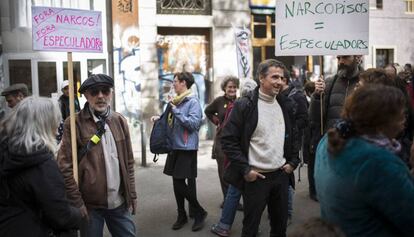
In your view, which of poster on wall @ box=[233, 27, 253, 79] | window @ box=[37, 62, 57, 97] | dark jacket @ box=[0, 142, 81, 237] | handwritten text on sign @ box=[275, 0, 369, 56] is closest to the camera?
dark jacket @ box=[0, 142, 81, 237]

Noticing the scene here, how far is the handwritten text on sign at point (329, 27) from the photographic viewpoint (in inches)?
199

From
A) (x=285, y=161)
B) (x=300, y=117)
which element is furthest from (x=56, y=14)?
(x=300, y=117)

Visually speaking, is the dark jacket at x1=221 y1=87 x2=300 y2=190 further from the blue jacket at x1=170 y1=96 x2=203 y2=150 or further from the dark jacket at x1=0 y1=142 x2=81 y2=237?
the dark jacket at x1=0 y1=142 x2=81 y2=237

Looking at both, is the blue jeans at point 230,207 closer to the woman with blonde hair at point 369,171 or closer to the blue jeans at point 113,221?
the blue jeans at point 113,221

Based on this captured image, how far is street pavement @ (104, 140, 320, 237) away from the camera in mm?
5809

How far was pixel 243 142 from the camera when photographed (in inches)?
167

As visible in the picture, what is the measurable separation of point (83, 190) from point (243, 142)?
1373 mm

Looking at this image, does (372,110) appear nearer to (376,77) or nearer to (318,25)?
(376,77)

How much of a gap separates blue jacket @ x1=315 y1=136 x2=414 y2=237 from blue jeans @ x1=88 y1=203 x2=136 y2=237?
2.29 metres

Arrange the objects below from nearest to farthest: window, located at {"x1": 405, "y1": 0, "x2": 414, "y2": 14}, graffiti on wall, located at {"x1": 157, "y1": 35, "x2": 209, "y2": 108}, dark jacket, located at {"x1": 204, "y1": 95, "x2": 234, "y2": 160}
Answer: dark jacket, located at {"x1": 204, "y1": 95, "x2": 234, "y2": 160} → graffiti on wall, located at {"x1": 157, "y1": 35, "x2": 209, "y2": 108} → window, located at {"x1": 405, "y1": 0, "x2": 414, "y2": 14}

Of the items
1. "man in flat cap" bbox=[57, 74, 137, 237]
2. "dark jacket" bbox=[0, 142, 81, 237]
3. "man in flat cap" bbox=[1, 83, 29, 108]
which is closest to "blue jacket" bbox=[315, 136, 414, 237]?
"dark jacket" bbox=[0, 142, 81, 237]

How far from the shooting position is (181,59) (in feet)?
39.2

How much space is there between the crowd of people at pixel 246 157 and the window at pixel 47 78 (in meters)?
4.88

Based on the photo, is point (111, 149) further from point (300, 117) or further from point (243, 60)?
point (243, 60)
